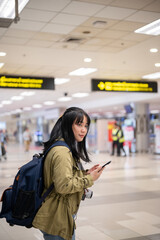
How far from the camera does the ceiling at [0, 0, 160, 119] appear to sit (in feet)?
23.5

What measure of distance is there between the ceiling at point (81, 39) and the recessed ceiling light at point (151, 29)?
0.62ft

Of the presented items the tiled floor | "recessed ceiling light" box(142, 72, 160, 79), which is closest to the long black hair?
the tiled floor

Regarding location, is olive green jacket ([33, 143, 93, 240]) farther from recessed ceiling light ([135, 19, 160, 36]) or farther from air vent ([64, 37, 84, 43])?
air vent ([64, 37, 84, 43])

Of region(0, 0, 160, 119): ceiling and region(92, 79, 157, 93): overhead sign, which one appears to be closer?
region(0, 0, 160, 119): ceiling

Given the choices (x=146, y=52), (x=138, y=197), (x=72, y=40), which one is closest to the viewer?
(x=138, y=197)

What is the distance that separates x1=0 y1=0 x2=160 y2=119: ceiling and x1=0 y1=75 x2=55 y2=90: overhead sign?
375 mm

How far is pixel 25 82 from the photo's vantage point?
1334cm

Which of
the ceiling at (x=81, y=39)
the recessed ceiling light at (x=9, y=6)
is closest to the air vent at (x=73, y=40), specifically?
the ceiling at (x=81, y=39)

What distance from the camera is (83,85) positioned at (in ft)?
62.3

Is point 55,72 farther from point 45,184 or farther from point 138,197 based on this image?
point 45,184

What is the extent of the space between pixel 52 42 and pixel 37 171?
768cm

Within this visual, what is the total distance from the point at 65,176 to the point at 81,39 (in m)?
7.49

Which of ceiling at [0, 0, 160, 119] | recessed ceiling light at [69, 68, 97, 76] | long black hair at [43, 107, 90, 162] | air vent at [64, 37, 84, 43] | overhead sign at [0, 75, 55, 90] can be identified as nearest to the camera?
long black hair at [43, 107, 90, 162]

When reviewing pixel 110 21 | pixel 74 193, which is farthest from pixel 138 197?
pixel 74 193
